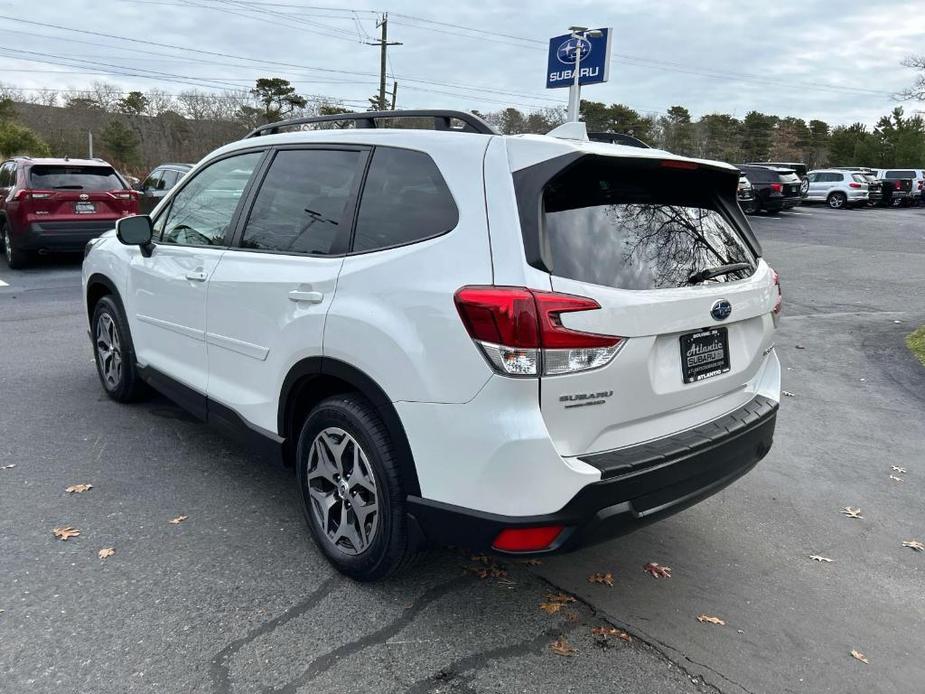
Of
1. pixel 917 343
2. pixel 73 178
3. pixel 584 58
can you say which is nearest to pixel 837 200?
pixel 584 58

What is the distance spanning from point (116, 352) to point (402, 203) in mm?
3254

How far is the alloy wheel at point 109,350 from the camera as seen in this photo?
16.9ft

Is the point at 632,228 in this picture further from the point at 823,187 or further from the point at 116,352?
the point at 823,187

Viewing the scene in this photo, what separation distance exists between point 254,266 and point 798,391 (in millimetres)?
4869

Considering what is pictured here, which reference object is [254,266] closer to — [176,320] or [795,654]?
[176,320]

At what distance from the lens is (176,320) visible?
13.6ft

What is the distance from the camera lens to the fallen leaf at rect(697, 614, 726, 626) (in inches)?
116

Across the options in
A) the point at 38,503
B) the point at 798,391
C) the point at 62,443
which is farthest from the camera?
the point at 798,391

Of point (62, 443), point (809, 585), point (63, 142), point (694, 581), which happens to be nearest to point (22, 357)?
point (62, 443)

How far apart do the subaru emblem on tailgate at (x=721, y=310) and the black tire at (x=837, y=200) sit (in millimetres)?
33141

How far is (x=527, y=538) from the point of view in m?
2.48

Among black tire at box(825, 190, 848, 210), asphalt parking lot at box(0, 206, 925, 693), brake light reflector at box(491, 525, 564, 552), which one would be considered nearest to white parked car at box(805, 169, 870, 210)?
black tire at box(825, 190, 848, 210)

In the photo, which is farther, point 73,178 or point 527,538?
point 73,178

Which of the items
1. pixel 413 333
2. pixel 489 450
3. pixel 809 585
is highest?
pixel 413 333
